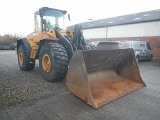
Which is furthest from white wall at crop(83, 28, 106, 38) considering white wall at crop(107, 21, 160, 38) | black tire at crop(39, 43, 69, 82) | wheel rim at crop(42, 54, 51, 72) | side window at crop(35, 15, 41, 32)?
black tire at crop(39, 43, 69, 82)

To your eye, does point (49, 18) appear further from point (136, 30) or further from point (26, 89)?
point (136, 30)

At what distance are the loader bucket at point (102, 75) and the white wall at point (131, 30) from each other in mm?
14734

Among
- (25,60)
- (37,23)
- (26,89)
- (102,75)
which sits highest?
(37,23)

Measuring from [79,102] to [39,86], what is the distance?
6.12 feet

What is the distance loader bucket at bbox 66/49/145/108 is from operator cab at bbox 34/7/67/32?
2.98 m

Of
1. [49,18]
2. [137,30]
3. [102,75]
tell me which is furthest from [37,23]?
[137,30]

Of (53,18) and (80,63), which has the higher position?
(53,18)

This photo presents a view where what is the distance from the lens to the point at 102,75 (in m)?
5.72

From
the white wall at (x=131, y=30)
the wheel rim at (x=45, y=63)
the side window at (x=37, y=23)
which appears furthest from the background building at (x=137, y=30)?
the wheel rim at (x=45, y=63)

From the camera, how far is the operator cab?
23.9ft

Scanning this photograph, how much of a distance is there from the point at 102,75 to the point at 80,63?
4.72ft

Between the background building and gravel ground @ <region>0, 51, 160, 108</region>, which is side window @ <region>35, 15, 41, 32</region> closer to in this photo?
gravel ground @ <region>0, 51, 160, 108</region>

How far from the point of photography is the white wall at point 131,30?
756 inches

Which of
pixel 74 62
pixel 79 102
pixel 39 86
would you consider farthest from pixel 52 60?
pixel 79 102
